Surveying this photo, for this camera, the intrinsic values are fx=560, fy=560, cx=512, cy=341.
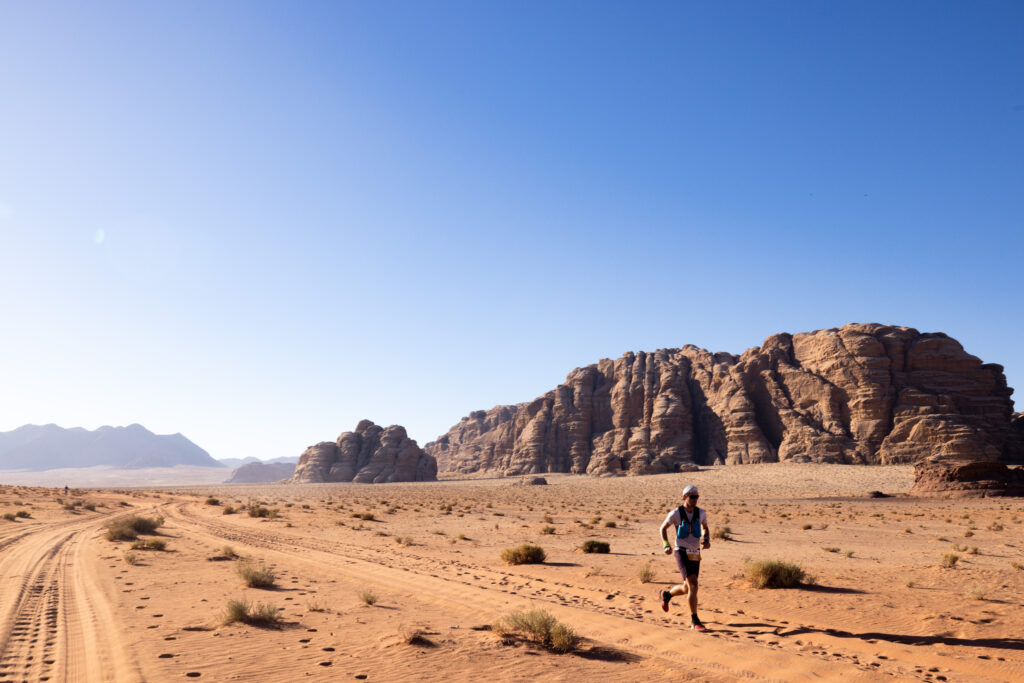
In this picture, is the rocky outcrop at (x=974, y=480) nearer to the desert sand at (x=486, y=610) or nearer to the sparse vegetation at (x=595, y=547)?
the desert sand at (x=486, y=610)

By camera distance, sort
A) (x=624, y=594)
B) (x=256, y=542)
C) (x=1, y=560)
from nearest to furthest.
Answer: (x=624, y=594) → (x=1, y=560) → (x=256, y=542)

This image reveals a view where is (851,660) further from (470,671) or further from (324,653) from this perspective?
(324,653)

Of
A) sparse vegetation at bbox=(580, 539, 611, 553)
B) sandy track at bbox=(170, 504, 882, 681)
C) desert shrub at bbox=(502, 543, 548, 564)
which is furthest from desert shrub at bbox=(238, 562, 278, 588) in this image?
sparse vegetation at bbox=(580, 539, 611, 553)

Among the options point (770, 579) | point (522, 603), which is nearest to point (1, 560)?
point (522, 603)

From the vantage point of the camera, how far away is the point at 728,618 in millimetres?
9484

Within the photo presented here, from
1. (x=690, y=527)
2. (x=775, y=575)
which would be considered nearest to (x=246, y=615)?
(x=690, y=527)

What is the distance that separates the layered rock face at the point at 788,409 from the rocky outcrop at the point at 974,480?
17.7 metres

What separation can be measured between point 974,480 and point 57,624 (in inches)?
2204

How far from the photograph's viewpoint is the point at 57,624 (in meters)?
8.71

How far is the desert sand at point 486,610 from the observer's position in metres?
6.98

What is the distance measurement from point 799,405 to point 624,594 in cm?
8630

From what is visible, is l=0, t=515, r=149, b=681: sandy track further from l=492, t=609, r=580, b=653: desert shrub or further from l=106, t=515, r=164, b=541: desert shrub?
l=492, t=609, r=580, b=653: desert shrub

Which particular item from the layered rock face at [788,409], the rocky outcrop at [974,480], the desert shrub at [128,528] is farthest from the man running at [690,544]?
the layered rock face at [788,409]

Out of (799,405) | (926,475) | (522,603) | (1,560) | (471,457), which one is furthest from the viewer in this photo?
(471,457)
